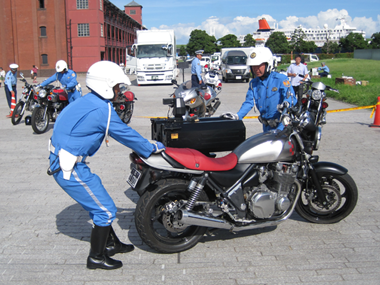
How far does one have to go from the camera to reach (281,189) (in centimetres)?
405

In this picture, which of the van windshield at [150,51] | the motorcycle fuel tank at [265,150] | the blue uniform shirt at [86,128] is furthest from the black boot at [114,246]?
the van windshield at [150,51]

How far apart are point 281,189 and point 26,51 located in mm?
50369

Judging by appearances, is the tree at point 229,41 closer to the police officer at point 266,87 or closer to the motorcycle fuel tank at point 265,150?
the police officer at point 266,87

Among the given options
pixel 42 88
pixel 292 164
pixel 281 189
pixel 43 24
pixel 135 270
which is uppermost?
pixel 43 24

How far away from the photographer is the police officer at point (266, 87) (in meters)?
5.19

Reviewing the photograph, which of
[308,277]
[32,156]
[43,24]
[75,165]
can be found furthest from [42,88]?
[43,24]

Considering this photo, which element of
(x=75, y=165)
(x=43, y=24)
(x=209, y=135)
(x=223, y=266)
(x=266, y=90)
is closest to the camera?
(x=75, y=165)

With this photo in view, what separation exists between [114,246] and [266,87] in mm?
3042

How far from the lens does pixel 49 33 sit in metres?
48.0

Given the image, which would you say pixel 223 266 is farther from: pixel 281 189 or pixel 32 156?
pixel 32 156

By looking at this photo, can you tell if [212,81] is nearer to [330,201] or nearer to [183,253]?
[330,201]

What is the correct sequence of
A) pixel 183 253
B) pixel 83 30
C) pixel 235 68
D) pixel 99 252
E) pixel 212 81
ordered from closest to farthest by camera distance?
pixel 99 252, pixel 183 253, pixel 212 81, pixel 235 68, pixel 83 30

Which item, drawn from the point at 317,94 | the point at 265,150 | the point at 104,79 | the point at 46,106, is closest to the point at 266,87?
the point at 265,150

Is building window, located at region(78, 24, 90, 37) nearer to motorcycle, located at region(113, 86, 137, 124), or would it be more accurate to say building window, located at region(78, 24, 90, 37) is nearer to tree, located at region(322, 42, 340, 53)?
motorcycle, located at region(113, 86, 137, 124)
